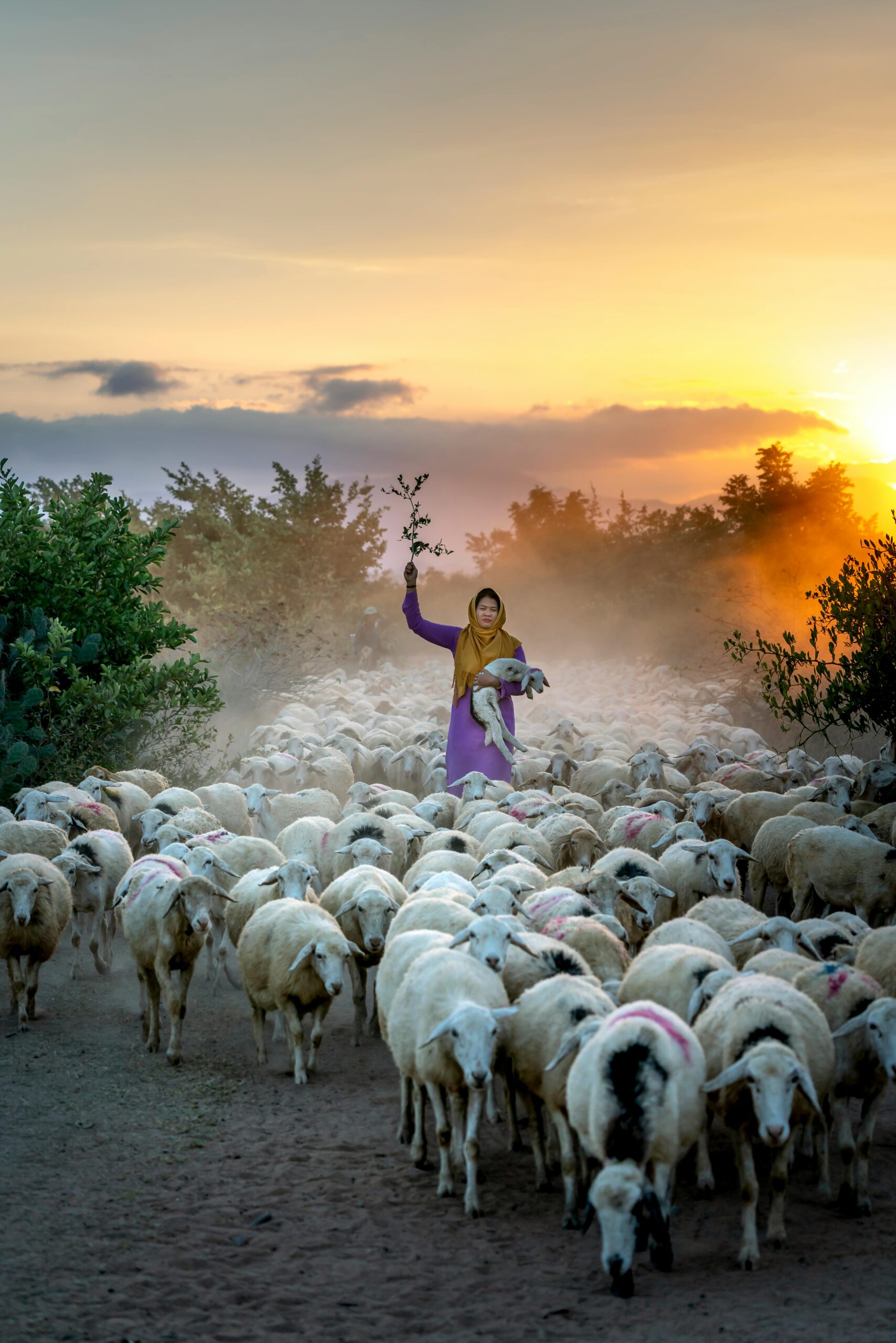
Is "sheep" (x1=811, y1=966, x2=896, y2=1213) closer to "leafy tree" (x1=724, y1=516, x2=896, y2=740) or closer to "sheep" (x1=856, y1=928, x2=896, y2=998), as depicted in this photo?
"sheep" (x1=856, y1=928, x2=896, y2=998)

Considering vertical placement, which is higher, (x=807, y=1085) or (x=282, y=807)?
(x=807, y=1085)

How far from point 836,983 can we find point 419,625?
7754 mm

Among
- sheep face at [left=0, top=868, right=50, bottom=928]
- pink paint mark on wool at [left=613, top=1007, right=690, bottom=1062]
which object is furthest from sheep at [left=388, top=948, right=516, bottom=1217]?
sheep face at [left=0, top=868, right=50, bottom=928]

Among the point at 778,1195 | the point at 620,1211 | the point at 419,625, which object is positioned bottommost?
the point at 778,1195

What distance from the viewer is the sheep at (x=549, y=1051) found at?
5.97 meters

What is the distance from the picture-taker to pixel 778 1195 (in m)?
5.60

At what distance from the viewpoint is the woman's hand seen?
13039 mm

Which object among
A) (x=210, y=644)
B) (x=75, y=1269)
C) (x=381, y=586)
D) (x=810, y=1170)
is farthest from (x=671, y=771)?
(x=381, y=586)

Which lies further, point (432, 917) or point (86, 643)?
point (86, 643)

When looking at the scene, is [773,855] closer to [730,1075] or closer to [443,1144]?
[443,1144]

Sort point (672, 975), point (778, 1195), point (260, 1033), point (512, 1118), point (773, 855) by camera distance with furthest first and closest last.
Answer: point (773, 855), point (260, 1033), point (512, 1118), point (672, 975), point (778, 1195)

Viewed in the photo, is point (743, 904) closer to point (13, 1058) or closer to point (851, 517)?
point (13, 1058)

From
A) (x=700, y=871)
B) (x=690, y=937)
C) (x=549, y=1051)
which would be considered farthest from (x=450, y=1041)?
(x=700, y=871)

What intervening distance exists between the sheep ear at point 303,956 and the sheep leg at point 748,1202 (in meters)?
3.21
